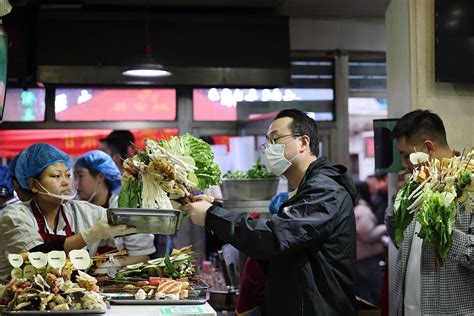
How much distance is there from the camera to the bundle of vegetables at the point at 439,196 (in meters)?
3.15

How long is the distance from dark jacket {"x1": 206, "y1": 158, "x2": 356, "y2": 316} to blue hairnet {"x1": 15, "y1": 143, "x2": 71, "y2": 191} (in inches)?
43.8

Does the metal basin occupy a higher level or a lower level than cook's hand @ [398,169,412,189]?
lower

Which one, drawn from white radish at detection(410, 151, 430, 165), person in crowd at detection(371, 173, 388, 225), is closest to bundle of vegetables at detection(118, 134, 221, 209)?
white radish at detection(410, 151, 430, 165)

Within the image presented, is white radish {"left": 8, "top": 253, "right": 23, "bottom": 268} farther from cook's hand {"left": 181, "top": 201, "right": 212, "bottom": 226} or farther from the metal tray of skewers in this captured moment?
cook's hand {"left": 181, "top": 201, "right": 212, "bottom": 226}

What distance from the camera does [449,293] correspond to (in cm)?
363

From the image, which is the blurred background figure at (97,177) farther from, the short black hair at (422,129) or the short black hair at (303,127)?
the short black hair at (422,129)

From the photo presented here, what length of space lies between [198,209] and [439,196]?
1094 millimetres

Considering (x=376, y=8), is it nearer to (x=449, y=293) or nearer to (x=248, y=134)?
(x=248, y=134)

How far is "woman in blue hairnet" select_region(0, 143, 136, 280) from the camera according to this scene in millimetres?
3840

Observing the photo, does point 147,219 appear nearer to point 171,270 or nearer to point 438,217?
point 171,270

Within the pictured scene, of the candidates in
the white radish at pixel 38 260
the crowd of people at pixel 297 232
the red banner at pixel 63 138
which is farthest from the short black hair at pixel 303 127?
the red banner at pixel 63 138

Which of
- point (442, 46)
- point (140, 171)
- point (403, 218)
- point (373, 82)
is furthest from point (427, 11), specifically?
point (373, 82)

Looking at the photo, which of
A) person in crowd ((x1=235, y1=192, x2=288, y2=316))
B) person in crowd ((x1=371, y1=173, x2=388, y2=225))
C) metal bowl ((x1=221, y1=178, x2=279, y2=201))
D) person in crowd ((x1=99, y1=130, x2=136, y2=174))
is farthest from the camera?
person in crowd ((x1=371, y1=173, x2=388, y2=225))

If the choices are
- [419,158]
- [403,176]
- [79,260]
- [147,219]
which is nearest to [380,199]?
[403,176]
